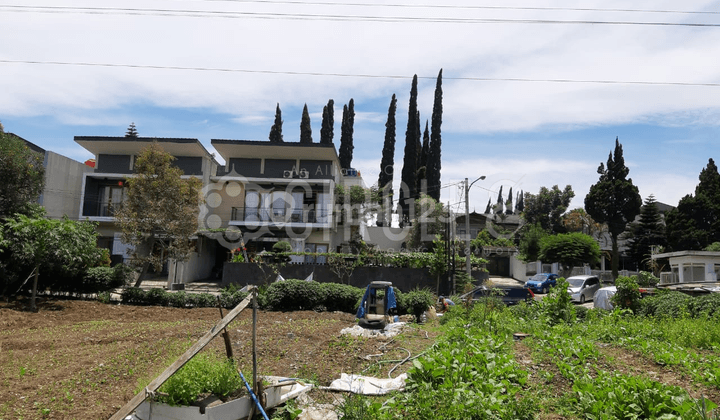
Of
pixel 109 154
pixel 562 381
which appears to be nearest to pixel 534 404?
pixel 562 381

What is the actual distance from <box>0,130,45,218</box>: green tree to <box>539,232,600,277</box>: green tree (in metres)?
31.6

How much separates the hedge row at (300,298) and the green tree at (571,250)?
20.9 meters

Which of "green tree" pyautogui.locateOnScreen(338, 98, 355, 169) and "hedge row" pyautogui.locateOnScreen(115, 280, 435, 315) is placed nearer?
"hedge row" pyautogui.locateOnScreen(115, 280, 435, 315)

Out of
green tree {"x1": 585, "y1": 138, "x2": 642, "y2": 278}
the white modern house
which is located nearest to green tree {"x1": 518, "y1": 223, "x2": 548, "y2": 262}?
green tree {"x1": 585, "y1": 138, "x2": 642, "y2": 278}

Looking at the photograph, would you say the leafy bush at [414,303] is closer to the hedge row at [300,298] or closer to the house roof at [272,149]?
the hedge row at [300,298]

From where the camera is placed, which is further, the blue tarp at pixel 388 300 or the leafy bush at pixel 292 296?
the leafy bush at pixel 292 296

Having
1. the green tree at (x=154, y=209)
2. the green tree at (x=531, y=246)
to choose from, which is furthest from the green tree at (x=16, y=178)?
the green tree at (x=531, y=246)

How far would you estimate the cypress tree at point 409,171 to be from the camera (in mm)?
46812

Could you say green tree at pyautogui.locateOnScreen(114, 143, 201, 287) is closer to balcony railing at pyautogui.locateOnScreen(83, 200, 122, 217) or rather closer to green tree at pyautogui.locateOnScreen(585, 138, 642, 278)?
balcony railing at pyautogui.locateOnScreen(83, 200, 122, 217)

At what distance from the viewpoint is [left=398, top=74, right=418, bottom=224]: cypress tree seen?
1843 inches

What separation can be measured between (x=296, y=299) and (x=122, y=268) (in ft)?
25.4

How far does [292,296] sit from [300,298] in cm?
30

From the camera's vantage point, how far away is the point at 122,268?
20.3m

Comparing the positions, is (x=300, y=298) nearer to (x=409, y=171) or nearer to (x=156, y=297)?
(x=156, y=297)
